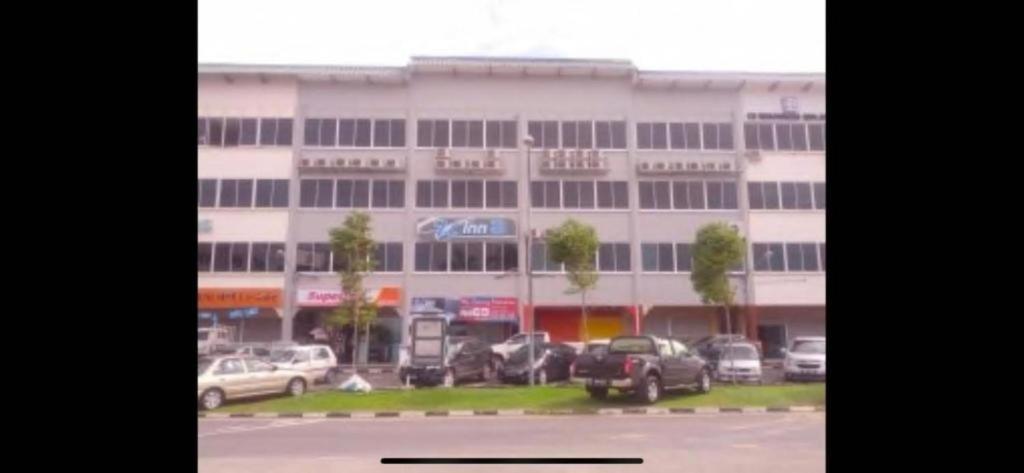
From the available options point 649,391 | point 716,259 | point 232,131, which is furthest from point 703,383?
point 232,131

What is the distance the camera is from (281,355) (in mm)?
13680

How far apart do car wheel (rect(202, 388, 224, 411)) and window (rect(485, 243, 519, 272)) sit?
949cm

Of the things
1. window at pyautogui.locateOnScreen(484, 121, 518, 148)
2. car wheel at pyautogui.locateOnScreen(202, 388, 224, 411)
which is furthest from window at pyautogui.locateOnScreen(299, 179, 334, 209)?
car wheel at pyautogui.locateOnScreen(202, 388, 224, 411)

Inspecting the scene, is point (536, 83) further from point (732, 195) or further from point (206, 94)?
point (206, 94)

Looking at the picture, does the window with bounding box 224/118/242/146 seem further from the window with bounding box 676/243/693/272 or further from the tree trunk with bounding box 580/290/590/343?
the window with bounding box 676/243/693/272

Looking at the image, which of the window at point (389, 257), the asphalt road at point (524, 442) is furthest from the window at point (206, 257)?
the asphalt road at point (524, 442)

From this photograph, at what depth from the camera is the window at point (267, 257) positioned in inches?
797

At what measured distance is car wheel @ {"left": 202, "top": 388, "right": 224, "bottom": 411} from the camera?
37.7 ft

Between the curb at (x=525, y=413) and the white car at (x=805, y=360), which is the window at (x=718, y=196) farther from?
the curb at (x=525, y=413)

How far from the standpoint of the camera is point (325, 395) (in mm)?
12594

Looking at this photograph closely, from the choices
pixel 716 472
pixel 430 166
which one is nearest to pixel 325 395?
pixel 716 472

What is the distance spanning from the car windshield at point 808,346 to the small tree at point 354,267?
8.52 metres

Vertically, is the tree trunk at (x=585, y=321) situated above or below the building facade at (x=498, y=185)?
below

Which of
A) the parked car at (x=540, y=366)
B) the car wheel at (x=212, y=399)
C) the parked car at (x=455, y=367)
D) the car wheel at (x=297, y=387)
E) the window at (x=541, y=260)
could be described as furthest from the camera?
the window at (x=541, y=260)
